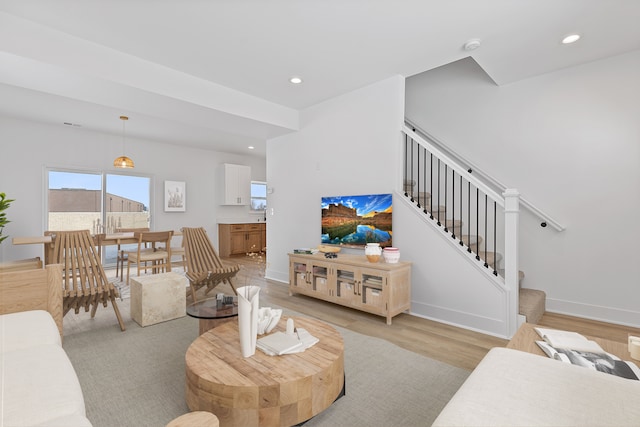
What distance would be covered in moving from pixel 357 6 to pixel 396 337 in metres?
2.93

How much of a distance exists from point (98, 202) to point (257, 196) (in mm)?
3907

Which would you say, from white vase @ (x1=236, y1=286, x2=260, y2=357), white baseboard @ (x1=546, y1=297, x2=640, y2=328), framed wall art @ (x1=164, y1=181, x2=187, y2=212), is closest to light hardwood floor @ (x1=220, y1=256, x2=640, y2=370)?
white baseboard @ (x1=546, y1=297, x2=640, y2=328)

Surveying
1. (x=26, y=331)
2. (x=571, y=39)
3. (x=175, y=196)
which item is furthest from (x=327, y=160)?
(x=175, y=196)

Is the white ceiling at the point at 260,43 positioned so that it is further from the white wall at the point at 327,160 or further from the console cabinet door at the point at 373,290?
the console cabinet door at the point at 373,290

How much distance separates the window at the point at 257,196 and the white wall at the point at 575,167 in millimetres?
6235

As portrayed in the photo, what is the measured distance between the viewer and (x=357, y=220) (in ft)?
13.4

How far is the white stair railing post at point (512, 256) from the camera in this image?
2.83 m

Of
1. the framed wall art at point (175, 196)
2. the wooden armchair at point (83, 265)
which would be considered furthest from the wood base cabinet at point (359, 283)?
the framed wall art at point (175, 196)

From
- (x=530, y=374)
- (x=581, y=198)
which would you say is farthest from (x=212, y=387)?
(x=581, y=198)

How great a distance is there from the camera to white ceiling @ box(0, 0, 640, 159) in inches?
98.3

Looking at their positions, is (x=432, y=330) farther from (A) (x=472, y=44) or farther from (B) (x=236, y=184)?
(B) (x=236, y=184)

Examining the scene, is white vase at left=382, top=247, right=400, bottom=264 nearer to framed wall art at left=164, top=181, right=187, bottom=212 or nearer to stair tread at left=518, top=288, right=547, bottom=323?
A: stair tread at left=518, top=288, right=547, bottom=323

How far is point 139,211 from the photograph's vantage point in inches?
265

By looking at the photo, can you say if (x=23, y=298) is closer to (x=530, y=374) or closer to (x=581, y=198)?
(x=530, y=374)
